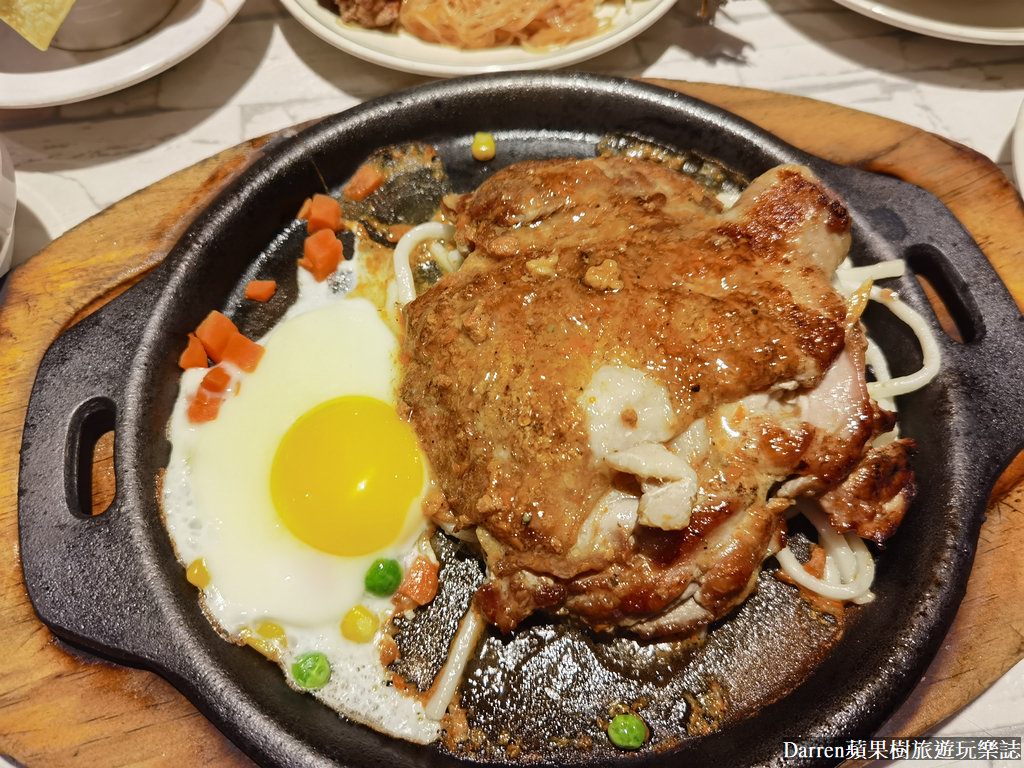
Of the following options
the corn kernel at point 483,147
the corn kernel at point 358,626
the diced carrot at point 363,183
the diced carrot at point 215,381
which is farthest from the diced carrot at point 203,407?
the corn kernel at point 483,147

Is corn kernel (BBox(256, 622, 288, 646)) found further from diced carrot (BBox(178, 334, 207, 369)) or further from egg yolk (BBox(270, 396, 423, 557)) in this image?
diced carrot (BBox(178, 334, 207, 369))

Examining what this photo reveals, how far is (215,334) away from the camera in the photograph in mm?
2689

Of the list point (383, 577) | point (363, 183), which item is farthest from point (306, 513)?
point (363, 183)

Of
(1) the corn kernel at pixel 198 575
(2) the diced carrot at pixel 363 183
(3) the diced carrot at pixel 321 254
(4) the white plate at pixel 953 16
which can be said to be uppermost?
(4) the white plate at pixel 953 16

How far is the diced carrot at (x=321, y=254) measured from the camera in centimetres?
289

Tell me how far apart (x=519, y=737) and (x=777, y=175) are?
7.52ft

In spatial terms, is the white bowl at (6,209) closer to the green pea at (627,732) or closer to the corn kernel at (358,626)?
the corn kernel at (358,626)

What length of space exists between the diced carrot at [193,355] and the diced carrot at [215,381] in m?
0.10

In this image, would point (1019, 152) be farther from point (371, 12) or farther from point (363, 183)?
point (371, 12)

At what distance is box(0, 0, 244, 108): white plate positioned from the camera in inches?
130

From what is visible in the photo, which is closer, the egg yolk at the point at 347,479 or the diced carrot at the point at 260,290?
the egg yolk at the point at 347,479

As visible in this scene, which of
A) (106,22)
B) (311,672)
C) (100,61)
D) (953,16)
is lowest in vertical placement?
(311,672)

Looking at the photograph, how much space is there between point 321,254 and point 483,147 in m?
0.94

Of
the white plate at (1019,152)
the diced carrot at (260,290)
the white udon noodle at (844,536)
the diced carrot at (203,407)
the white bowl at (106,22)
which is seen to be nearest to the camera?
the white udon noodle at (844,536)
